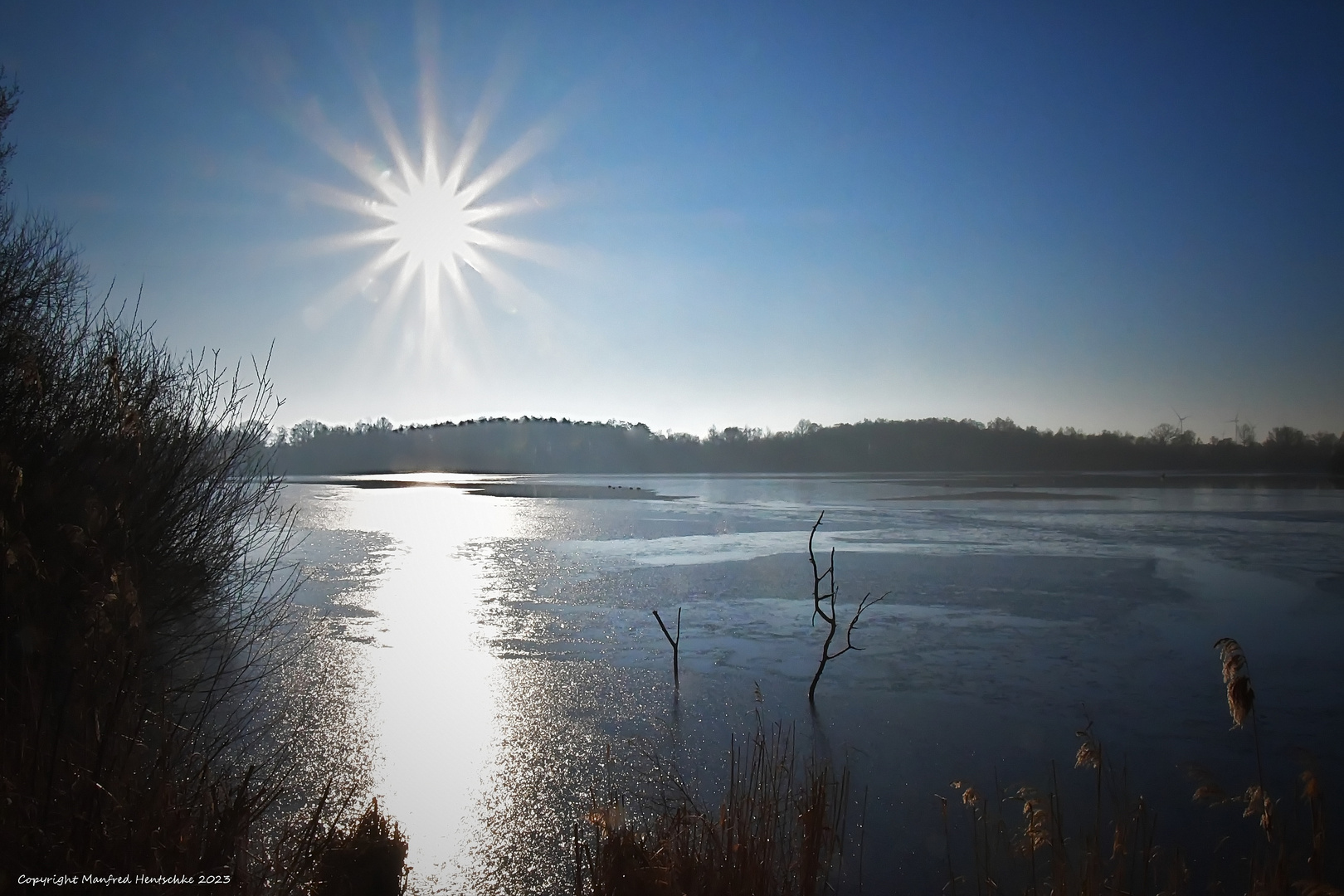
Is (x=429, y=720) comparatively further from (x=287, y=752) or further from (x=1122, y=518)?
(x=1122, y=518)

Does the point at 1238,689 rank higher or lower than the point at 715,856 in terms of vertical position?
higher

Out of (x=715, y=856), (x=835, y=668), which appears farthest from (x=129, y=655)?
(x=835, y=668)

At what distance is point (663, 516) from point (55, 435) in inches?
938

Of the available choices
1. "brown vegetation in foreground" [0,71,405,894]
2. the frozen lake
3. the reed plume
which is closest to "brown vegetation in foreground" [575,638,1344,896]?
the reed plume

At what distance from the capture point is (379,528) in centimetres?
2584

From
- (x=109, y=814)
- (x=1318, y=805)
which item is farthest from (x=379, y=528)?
(x=1318, y=805)

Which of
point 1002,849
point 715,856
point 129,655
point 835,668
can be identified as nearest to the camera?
point 129,655

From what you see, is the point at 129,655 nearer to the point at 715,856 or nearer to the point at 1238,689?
the point at 715,856

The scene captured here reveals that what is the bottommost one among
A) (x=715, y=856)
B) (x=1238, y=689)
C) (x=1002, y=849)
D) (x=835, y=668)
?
(x=1002, y=849)

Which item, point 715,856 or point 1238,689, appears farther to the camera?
point 715,856

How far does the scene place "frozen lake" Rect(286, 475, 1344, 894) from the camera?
5.53m

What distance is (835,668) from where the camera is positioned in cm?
860

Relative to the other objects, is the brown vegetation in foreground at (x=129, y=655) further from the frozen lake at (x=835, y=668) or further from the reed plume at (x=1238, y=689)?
the reed plume at (x=1238, y=689)

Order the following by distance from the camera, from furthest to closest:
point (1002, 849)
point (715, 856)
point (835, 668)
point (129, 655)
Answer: point (835, 668) → point (1002, 849) → point (715, 856) → point (129, 655)
